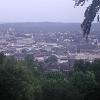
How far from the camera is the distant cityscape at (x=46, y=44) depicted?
206ft

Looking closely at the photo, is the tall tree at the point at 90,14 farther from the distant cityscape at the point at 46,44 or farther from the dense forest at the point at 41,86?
the distant cityscape at the point at 46,44

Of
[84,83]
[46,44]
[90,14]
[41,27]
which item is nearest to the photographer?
[90,14]

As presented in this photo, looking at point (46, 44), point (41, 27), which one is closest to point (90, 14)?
point (46, 44)

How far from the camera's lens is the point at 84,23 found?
5.73m

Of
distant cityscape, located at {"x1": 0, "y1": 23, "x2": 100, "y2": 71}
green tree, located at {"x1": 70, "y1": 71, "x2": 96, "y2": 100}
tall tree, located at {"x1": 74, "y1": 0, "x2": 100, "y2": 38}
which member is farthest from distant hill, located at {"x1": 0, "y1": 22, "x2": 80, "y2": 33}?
tall tree, located at {"x1": 74, "y1": 0, "x2": 100, "y2": 38}

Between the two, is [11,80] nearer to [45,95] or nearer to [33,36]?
[45,95]

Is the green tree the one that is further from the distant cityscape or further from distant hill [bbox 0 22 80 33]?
distant hill [bbox 0 22 80 33]

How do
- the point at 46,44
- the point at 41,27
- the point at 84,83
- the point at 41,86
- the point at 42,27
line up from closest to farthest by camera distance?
the point at 41,86
the point at 84,83
the point at 46,44
the point at 41,27
the point at 42,27

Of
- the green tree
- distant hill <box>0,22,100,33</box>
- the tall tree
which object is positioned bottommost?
distant hill <box>0,22,100,33</box>

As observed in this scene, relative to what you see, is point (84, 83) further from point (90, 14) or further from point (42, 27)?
point (42, 27)

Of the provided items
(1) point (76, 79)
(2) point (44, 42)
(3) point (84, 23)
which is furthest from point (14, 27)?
(3) point (84, 23)

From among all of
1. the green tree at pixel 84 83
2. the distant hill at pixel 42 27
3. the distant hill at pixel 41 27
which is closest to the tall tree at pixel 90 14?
the green tree at pixel 84 83

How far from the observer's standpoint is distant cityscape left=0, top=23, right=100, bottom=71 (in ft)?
206

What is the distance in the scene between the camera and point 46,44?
79.8 meters
